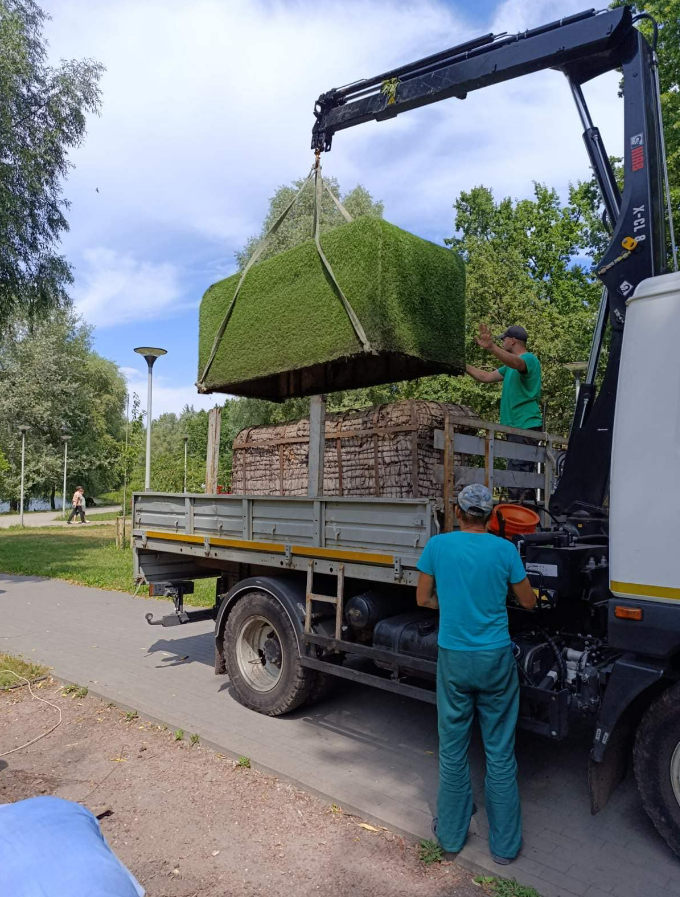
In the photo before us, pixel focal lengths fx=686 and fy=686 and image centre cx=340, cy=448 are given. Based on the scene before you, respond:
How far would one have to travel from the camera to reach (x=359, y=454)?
5.87m

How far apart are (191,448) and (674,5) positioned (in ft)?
166

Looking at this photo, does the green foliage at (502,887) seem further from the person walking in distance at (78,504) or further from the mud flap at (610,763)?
the person walking in distance at (78,504)

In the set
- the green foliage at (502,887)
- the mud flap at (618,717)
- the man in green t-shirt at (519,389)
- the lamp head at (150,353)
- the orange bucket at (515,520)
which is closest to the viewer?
the green foliage at (502,887)

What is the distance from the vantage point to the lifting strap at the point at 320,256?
5.43 metres

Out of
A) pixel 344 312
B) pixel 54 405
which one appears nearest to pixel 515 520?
pixel 344 312

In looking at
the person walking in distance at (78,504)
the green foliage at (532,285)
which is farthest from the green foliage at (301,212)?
the person walking in distance at (78,504)

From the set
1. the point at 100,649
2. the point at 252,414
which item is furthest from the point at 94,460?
the point at 100,649

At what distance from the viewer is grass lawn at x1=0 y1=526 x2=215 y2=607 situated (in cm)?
1300

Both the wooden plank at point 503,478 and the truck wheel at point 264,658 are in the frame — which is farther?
the truck wheel at point 264,658

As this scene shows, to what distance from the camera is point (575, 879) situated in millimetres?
3395

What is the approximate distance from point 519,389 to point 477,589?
8.61 ft

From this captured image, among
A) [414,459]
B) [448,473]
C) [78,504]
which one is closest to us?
[448,473]

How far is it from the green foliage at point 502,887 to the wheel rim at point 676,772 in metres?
0.83

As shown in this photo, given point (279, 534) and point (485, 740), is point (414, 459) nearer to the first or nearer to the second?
point (279, 534)
